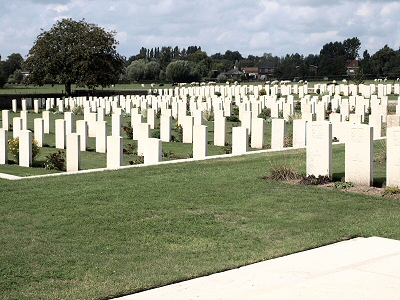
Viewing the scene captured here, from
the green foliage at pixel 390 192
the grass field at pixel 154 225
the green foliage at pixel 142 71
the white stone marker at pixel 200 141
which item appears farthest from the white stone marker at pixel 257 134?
the green foliage at pixel 142 71

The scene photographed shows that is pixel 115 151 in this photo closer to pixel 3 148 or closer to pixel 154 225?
pixel 3 148

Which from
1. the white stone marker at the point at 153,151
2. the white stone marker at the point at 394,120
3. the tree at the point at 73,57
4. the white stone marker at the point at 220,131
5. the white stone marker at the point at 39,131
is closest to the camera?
the white stone marker at the point at 153,151

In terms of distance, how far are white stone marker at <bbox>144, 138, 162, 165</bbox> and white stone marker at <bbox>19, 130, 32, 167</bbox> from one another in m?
3.17

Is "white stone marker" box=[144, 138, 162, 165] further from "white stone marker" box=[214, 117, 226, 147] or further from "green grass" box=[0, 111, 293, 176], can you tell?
"white stone marker" box=[214, 117, 226, 147]

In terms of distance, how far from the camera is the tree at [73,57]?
45.2 meters

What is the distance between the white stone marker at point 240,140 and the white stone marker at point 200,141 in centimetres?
77

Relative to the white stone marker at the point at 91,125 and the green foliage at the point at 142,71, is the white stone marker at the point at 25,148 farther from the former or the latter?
the green foliage at the point at 142,71

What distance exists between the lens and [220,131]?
62.5 feet

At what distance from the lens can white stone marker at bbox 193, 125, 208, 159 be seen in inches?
597

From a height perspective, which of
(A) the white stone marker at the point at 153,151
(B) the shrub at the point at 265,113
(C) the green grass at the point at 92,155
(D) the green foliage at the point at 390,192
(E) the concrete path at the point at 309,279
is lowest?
(E) the concrete path at the point at 309,279

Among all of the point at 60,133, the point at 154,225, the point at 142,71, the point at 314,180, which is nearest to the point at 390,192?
the point at 314,180

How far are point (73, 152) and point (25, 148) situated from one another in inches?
66.6

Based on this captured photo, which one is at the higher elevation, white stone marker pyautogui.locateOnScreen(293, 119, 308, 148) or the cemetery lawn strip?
white stone marker pyautogui.locateOnScreen(293, 119, 308, 148)

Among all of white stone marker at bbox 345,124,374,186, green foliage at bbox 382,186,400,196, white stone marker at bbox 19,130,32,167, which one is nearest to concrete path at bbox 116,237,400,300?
green foliage at bbox 382,186,400,196
